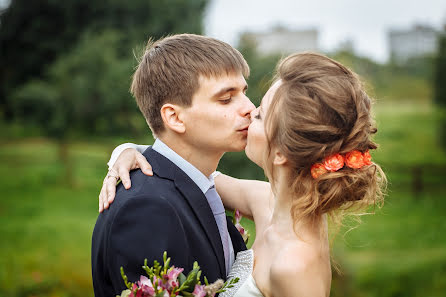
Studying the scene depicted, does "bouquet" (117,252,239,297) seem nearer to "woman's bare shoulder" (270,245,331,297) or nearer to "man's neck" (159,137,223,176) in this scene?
"woman's bare shoulder" (270,245,331,297)

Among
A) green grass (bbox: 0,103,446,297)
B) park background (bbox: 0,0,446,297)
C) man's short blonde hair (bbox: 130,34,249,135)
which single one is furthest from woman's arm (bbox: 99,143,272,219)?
park background (bbox: 0,0,446,297)

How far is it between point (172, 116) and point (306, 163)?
83 centimetres

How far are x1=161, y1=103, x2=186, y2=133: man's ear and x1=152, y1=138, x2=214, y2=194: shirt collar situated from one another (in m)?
0.13

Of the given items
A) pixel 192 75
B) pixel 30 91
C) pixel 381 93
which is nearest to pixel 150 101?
pixel 192 75

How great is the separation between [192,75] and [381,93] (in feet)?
53.3

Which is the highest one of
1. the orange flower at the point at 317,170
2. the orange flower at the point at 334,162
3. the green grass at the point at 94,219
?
the orange flower at the point at 334,162

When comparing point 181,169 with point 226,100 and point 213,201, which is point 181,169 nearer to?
point 213,201

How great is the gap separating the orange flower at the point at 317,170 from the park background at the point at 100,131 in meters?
9.01

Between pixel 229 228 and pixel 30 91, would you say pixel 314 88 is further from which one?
pixel 30 91

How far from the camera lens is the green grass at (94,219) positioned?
33.4 feet

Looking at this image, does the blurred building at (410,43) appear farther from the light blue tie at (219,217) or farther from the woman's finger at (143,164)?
the woman's finger at (143,164)

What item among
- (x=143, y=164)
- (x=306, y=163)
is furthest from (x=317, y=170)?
(x=143, y=164)

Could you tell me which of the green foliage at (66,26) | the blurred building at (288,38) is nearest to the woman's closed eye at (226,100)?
the green foliage at (66,26)

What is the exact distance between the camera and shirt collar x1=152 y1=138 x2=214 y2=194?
2.88 metres
